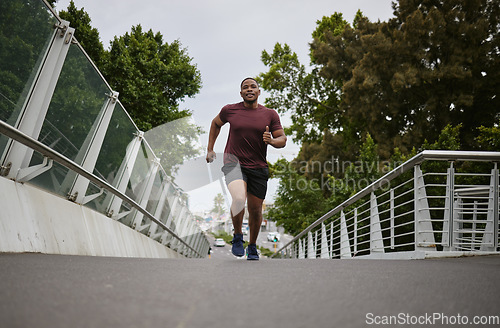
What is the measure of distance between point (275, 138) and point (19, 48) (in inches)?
111

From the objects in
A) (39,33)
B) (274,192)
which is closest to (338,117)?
(274,192)

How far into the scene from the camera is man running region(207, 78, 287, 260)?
5.66 meters

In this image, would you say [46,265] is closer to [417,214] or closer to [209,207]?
[417,214]

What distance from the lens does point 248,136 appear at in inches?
224

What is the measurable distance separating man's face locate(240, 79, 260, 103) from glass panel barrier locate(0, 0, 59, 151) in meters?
2.17

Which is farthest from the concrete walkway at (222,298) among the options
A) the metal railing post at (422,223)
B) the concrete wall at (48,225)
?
the metal railing post at (422,223)

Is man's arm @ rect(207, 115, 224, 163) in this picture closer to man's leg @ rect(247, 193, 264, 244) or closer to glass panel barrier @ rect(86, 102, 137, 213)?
man's leg @ rect(247, 193, 264, 244)

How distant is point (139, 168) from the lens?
326 inches

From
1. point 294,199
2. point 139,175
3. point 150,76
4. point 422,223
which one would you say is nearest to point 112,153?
point 139,175

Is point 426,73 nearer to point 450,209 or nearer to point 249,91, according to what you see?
point 450,209

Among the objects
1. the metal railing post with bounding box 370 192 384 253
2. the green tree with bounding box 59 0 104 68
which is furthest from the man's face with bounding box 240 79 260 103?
the green tree with bounding box 59 0 104 68

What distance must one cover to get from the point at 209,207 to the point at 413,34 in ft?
39.9

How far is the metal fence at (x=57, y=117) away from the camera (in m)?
4.34

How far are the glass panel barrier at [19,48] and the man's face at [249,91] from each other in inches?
85.5
